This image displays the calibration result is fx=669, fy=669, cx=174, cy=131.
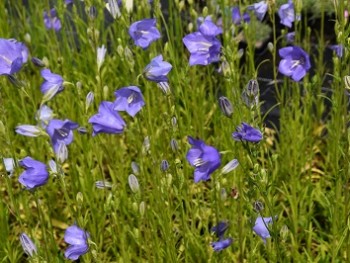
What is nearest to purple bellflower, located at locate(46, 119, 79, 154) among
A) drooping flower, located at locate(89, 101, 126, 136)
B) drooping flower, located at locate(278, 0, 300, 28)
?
drooping flower, located at locate(89, 101, 126, 136)

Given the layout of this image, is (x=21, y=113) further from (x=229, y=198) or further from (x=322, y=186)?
(x=322, y=186)

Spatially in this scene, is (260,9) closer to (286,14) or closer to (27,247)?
(286,14)

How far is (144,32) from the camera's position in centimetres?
244

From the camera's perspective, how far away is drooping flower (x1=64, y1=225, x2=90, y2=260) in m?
1.84

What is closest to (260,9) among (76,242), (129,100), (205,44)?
(205,44)

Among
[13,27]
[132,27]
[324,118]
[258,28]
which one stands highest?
[132,27]

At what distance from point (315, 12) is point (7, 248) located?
2.66 meters

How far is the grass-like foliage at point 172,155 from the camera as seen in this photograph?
193 centimetres

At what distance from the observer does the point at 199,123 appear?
120 inches

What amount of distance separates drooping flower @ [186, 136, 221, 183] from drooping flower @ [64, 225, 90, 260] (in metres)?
0.36

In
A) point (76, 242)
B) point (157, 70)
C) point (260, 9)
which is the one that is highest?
point (157, 70)

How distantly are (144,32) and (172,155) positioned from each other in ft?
1.79

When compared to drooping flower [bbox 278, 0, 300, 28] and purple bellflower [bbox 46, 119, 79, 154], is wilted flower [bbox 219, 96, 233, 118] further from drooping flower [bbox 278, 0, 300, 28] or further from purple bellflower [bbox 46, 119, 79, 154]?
drooping flower [bbox 278, 0, 300, 28]

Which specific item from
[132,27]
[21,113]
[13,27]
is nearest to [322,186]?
[132,27]
